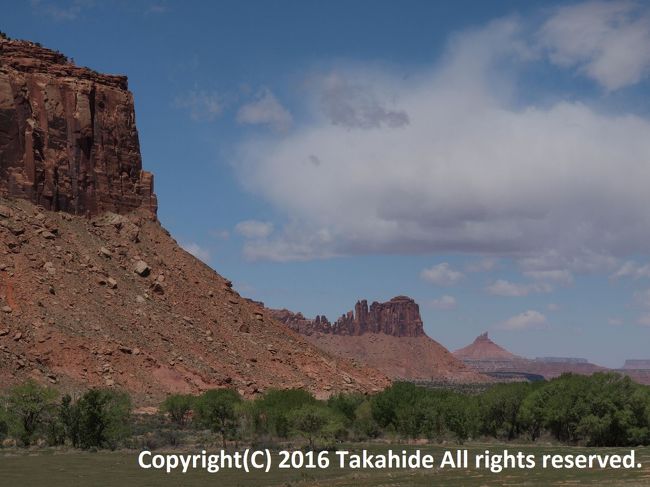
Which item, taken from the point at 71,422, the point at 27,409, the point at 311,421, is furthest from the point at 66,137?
the point at 311,421

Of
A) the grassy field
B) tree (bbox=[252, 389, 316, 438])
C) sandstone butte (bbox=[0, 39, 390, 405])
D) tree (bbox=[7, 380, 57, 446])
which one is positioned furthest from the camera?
sandstone butte (bbox=[0, 39, 390, 405])

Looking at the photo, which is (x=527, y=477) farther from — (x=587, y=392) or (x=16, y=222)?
(x=16, y=222)

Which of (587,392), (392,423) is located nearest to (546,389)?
(587,392)

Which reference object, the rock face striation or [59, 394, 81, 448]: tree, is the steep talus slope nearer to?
the rock face striation

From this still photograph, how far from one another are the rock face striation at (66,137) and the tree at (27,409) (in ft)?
131

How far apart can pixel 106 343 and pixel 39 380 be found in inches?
333

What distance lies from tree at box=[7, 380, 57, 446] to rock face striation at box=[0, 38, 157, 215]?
4005cm

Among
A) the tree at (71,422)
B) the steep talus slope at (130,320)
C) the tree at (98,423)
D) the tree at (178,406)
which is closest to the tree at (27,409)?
the tree at (71,422)

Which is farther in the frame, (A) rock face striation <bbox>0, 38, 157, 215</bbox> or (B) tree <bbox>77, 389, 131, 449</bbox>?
(A) rock face striation <bbox>0, 38, 157, 215</bbox>

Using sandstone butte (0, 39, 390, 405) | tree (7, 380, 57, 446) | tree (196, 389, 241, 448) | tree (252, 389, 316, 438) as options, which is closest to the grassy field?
tree (7, 380, 57, 446)

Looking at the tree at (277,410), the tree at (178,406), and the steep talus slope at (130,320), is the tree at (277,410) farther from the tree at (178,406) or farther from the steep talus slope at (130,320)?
the steep talus slope at (130,320)

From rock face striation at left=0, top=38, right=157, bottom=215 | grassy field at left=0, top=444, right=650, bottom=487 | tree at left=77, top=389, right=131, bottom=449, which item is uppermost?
rock face striation at left=0, top=38, right=157, bottom=215

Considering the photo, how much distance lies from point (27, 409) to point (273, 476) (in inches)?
889

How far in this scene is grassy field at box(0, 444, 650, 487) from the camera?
35688 mm
